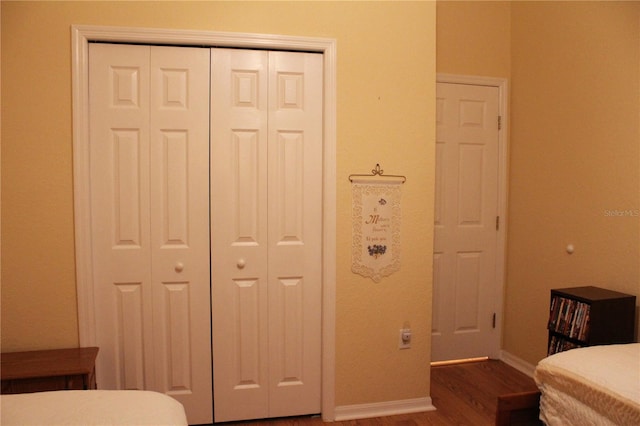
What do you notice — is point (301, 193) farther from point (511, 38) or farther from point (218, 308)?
point (511, 38)

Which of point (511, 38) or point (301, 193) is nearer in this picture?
point (301, 193)

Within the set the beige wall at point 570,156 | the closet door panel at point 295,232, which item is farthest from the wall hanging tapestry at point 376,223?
the beige wall at point 570,156

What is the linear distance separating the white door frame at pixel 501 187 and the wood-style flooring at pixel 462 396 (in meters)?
0.30

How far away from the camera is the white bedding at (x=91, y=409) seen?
3.82 feet

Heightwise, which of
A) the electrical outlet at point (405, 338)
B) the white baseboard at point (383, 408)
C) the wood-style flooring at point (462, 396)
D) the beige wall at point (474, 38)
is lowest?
the wood-style flooring at point (462, 396)

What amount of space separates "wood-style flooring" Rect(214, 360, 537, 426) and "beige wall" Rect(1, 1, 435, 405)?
5.5 inches

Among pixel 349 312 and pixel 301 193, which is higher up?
pixel 301 193

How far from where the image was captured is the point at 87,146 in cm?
Result: 210

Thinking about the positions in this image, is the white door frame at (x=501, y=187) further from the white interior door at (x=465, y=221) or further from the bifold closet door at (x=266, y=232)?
the bifold closet door at (x=266, y=232)

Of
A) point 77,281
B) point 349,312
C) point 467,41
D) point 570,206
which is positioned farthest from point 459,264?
point 77,281

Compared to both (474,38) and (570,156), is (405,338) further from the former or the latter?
(474,38)

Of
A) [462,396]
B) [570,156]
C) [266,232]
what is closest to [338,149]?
[266,232]

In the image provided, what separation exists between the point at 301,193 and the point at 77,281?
4.27ft

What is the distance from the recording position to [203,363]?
2.26 metres
